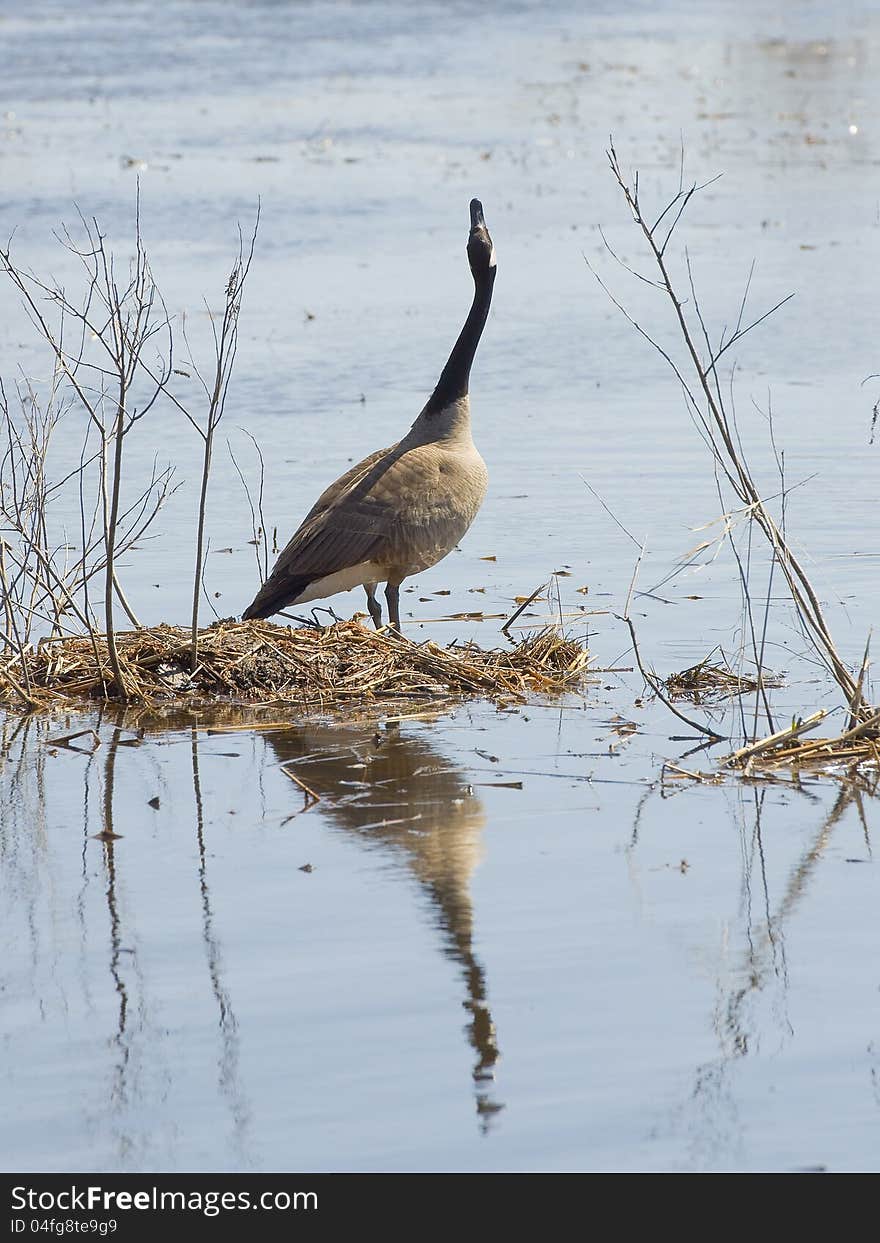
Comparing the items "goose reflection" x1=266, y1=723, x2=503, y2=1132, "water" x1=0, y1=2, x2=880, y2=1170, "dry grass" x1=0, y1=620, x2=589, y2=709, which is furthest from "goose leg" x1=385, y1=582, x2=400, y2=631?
"goose reflection" x1=266, y1=723, x2=503, y2=1132

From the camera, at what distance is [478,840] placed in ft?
18.6

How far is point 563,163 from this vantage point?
23.0 metres

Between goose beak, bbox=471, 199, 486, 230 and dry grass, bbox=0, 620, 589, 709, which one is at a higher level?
goose beak, bbox=471, 199, 486, 230

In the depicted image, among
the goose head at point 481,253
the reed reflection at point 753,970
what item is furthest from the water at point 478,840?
the goose head at point 481,253

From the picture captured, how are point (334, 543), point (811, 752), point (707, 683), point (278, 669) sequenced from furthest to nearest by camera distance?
point (334, 543)
point (278, 669)
point (707, 683)
point (811, 752)

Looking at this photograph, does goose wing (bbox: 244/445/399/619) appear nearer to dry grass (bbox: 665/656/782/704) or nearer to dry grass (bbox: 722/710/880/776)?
dry grass (bbox: 665/656/782/704)

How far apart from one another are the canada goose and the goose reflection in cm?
89

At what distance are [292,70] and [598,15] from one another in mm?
12719

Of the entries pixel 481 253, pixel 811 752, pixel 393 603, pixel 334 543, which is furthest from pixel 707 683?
pixel 481 253

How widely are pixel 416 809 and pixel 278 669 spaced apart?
1.65 meters

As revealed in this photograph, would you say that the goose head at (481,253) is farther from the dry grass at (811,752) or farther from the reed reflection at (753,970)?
the reed reflection at (753,970)

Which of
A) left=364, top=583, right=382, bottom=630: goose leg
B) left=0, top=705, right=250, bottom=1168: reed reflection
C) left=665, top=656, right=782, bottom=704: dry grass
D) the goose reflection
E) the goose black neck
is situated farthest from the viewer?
the goose black neck

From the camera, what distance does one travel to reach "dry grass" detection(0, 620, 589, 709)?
24.0ft

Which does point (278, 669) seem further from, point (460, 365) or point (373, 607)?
point (460, 365)
